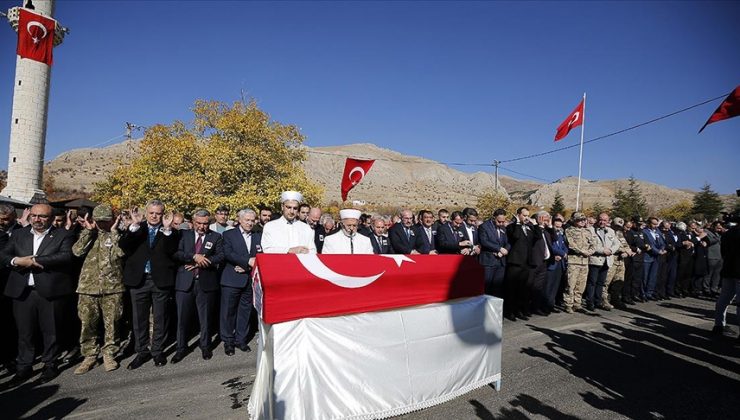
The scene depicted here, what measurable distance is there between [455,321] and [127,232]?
4.11m

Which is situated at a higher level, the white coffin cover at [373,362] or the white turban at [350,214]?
the white turban at [350,214]

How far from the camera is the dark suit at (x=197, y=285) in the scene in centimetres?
523

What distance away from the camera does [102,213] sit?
4719mm

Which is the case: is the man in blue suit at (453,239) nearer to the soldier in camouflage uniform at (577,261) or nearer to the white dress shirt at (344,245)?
the soldier in camouflage uniform at (577,261)

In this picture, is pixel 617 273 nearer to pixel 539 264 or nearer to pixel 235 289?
pixel 539 264

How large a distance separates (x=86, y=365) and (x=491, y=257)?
685 cm

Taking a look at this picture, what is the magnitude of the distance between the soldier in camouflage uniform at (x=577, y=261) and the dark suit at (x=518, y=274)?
1.18 meters

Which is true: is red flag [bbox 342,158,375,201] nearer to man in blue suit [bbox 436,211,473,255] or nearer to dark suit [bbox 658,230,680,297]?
man in blue suit [bbox 436,211,473,255]

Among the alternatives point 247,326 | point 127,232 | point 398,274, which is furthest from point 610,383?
point 127,232

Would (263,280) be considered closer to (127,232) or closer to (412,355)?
(412,355)

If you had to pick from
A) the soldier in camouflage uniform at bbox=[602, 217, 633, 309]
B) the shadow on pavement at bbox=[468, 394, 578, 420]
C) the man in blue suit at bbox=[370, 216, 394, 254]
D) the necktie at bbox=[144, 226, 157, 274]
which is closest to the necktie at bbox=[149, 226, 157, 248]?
the necktie at bbox=[144, 226, 157, 274]

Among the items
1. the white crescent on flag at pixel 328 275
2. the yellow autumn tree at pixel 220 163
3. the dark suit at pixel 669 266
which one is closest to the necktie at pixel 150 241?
the white crescent on flag at pixel 328 275

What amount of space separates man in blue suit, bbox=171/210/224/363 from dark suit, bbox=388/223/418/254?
345 cm

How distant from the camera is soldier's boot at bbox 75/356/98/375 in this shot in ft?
15.2
